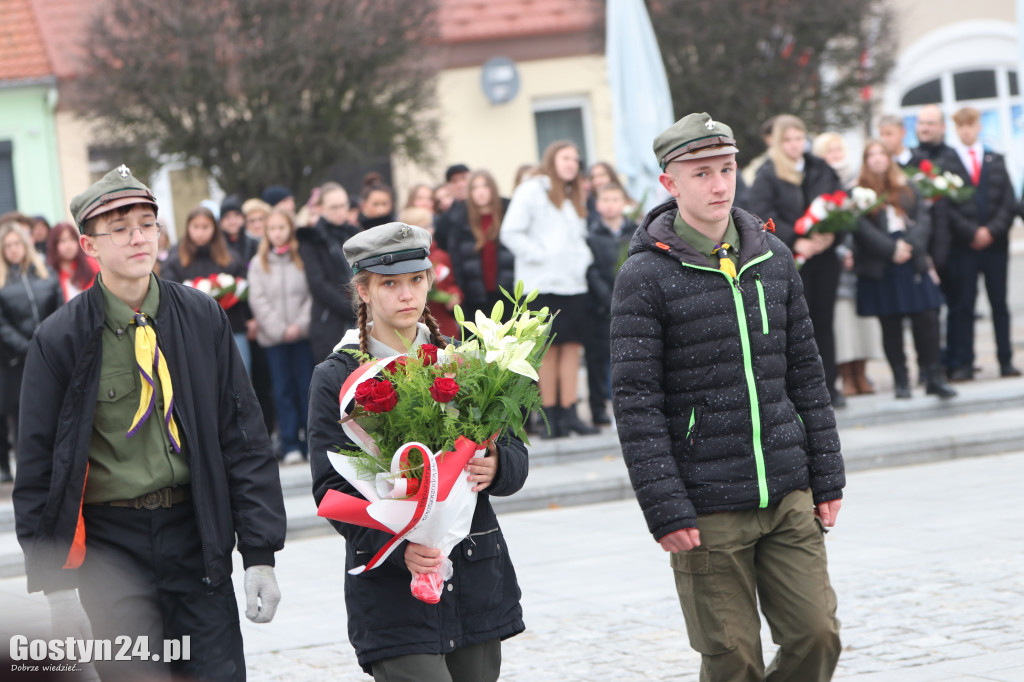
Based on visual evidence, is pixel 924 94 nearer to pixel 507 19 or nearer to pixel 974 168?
pixel 507 19

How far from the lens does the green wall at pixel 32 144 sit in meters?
23.0

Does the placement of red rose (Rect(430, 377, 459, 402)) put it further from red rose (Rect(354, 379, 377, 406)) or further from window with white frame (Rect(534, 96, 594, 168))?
window with white frame (Rect(534, 96, 594, 168))

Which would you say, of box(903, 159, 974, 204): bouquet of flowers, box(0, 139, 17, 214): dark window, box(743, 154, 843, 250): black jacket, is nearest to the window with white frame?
box(0, 139, 17, 214): dark window

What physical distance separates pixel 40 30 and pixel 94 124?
4.04 meters

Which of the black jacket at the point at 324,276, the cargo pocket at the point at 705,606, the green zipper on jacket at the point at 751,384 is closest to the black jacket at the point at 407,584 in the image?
the cargo pocket at the point at 705,606

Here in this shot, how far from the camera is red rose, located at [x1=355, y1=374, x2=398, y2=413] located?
3943 millimetres

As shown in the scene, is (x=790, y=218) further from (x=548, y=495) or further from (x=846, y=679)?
(x=846, y=679)

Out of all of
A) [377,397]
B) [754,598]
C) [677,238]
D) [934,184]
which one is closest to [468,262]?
[934,184]

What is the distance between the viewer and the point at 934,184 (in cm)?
1309

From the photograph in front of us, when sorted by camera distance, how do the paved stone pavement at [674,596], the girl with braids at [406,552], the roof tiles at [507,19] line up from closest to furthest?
1. the girl with braids at [406,552]
2. the paved stone pavement at [674,596]
3. the roof tiles at [507,19]

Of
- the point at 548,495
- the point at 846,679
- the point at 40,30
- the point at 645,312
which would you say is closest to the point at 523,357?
the point at 645,312

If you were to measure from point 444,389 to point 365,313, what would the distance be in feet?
2.10

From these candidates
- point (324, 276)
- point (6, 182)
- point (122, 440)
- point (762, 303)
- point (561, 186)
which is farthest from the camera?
point (6, 182)

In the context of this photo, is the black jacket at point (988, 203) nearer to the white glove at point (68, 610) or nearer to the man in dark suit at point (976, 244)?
the man in dark suit at point (976, 244)
